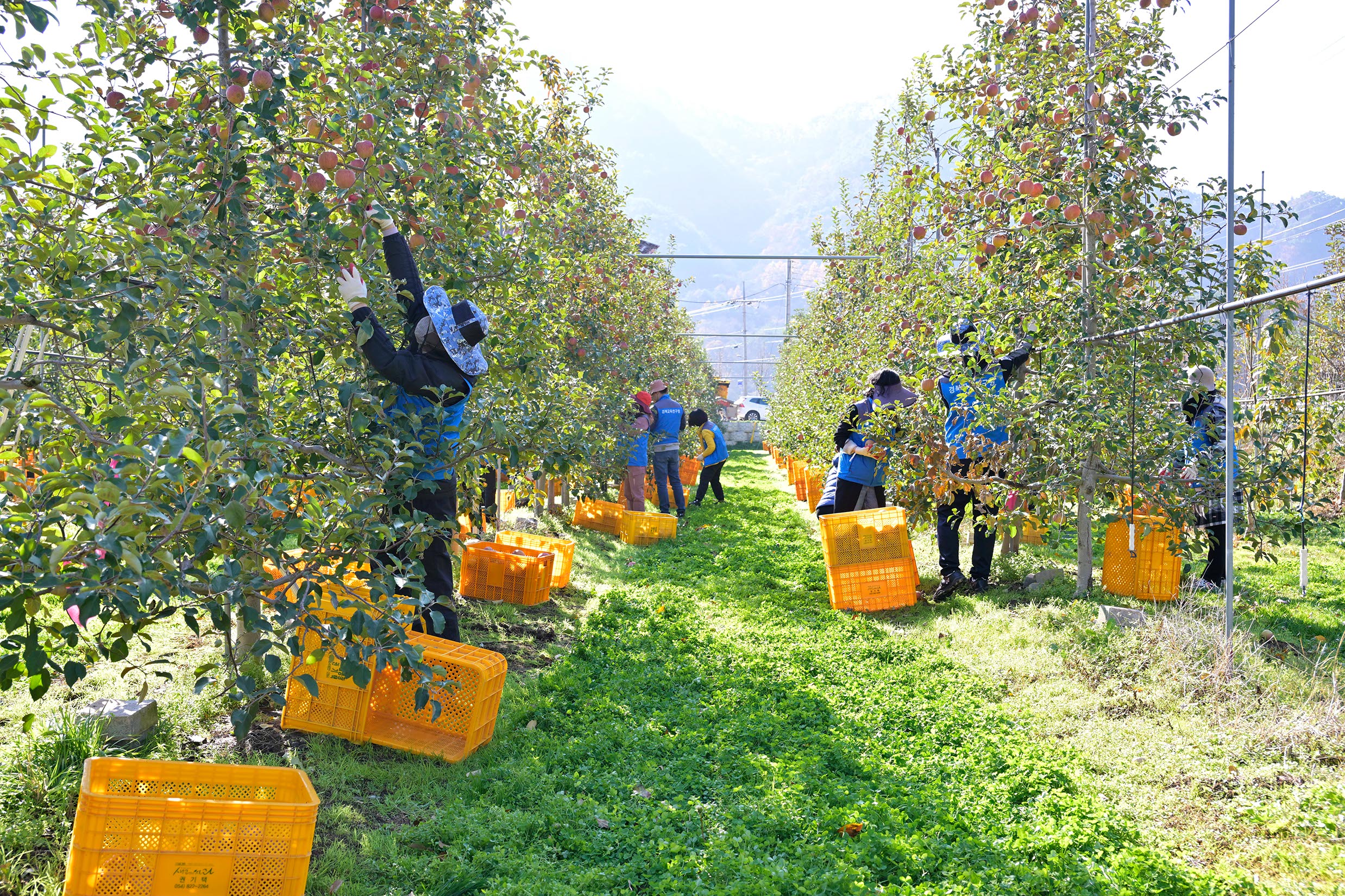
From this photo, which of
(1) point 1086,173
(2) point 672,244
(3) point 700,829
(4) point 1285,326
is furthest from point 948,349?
A: (2) point 672,244

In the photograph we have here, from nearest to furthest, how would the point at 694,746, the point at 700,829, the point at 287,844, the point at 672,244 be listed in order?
the point at 287,844, the point at 700,829, the point at 694,746, the point at 672,244

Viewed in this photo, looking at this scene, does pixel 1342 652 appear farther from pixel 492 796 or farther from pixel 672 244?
pixel 672 244

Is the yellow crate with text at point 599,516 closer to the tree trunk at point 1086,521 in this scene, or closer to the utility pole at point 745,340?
the tree trunk at point 1086,521

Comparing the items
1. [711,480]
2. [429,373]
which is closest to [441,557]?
[429,373]

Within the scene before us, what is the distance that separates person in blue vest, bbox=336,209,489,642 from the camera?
135 inches

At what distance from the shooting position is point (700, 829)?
3.15 metres

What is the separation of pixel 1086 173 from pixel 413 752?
5.22 metres

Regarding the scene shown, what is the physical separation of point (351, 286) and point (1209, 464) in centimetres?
529

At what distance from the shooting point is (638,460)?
428 inches

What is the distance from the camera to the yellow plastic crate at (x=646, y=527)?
31.8ft

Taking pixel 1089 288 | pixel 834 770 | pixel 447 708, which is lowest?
pixel 834 770

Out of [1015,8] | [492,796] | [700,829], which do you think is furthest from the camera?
[1015,8]

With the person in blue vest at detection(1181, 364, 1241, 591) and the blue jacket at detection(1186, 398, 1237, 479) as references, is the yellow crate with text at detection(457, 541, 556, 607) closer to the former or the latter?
the person in blue vest at detection(1181, 364, 1241, 591)

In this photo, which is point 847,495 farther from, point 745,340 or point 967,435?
point 745,340
